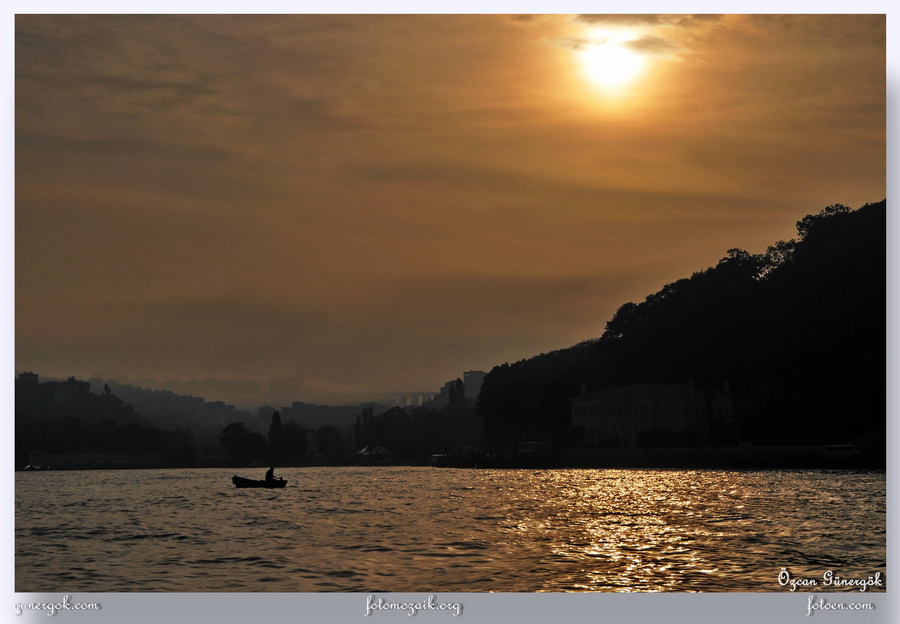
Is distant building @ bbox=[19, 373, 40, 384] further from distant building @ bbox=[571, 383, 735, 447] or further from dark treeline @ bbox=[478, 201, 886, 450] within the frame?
distant building @ bbox=[571, 383, 735, 447]

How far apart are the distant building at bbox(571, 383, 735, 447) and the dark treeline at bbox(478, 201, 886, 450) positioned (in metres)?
1.92

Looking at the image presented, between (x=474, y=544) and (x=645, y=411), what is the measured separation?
314 ft

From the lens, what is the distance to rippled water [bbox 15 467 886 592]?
25406 mm

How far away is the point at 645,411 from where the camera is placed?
126m

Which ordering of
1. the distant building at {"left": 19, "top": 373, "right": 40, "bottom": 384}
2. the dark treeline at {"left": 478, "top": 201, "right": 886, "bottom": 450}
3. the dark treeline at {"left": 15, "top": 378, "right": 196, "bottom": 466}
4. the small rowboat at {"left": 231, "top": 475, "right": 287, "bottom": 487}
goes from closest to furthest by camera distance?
1. the distant building at {"left": 19, "top": 373, "right": 40, "bottom": 384}
2. the dark treeline at {"left": 478, "top": 201, "right": 886, "bottom": 450}
3. the small rowboat at {"left": 231, "top": 475, "right": 287, "bottom": 487}
4. the dark treeline at {"left": 15, "top": 378, "right": 196, "bottom": 466}

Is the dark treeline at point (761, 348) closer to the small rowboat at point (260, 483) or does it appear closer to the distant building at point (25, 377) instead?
the distant building at point (25, 377)

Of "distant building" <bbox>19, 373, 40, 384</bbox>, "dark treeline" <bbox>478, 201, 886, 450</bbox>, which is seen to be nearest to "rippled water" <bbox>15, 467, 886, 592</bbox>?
"distant building" <bbox>19, 373, 40, 384</bbox>

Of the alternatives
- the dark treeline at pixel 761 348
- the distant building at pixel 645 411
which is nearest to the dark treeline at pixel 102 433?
the dark treeline at pixel 761 348

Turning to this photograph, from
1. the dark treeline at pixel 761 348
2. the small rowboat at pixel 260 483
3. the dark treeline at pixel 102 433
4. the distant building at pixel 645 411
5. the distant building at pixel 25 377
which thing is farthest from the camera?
the distant building at pixel 645 411

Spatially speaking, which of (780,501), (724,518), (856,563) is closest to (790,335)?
(780,501)

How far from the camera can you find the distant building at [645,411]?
120438mm

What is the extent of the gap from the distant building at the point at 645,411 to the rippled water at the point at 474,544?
6216 cm

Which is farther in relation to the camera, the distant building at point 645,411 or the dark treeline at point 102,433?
the distant building at point 645,411

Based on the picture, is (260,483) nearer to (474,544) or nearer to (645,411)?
(645,411)
